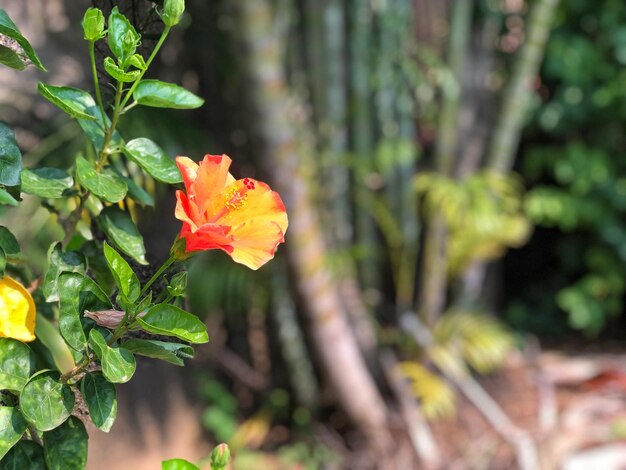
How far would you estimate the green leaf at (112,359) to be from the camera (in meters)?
0.59

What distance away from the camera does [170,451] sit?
256 centimetres

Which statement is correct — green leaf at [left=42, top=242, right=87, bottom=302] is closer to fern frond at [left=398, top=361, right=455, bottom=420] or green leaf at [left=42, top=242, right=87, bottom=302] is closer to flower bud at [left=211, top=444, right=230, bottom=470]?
flower bud at [left=211, top=444, right=230, bottom=470]

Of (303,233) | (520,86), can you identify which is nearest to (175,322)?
(303,233)

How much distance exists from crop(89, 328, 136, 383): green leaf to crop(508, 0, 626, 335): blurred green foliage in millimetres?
2881

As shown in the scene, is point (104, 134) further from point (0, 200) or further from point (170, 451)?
point (170, 451)

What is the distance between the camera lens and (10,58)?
26.0 inches

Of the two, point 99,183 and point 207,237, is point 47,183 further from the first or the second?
point 207,237

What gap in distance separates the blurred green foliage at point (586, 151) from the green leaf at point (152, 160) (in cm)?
277

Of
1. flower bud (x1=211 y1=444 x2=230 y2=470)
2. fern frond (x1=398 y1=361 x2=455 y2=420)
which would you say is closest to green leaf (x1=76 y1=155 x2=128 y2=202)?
flower bud (x1=211 y1=444 x2=230 y2=470)

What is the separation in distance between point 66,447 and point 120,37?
333 millimetres

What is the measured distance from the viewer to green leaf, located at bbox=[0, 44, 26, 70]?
25.8 inches

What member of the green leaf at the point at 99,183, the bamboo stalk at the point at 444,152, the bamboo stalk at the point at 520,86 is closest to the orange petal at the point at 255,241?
the green leaf at the point at 99,183

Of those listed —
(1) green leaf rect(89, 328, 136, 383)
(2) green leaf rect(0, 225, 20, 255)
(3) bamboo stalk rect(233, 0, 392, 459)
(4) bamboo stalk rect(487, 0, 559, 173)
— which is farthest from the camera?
(4) bamboo stalk rect(487, 0, 559, 173)

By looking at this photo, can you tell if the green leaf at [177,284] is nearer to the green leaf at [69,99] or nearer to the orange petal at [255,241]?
the orange petal at [255,241]
